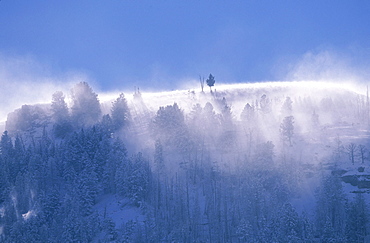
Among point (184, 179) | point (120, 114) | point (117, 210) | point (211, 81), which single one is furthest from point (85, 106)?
point (211, 81)

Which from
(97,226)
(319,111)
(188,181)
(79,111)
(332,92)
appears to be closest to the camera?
(97,226)

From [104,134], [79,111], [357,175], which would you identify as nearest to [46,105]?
[79,111]

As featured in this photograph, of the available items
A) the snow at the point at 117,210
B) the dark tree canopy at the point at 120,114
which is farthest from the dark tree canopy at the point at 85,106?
the snow at the point at 117,210

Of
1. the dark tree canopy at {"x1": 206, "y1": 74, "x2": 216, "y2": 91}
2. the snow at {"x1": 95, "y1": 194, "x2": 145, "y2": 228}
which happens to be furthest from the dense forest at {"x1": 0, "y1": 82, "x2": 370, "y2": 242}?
the dark tree canopy at {"x1": 206, "y1": 74, "x2": 216, "y2": 91}

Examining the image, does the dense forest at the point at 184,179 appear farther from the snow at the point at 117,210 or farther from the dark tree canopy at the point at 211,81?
the dark tree canopy at the point at 211,81

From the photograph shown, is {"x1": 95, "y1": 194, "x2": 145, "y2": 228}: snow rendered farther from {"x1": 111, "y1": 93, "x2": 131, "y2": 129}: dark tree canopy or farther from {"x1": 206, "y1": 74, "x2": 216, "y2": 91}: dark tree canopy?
{"x1": 206, "y1": 74, "x2": 216, "y2": 91}: dark tree canopy

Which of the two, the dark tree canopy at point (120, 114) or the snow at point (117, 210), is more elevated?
the dark tree canopy at point (120, 114)

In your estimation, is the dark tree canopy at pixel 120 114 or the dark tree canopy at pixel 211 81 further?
the dark tree canopy at pixel 211 81

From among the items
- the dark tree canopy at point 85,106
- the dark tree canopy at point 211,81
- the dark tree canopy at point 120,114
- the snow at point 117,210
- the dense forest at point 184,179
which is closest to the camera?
the dense forest at point 184,179

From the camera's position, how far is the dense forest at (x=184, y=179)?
230 feet

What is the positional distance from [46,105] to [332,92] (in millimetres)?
138420

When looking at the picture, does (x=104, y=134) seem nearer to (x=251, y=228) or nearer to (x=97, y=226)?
(x=97, y=226)

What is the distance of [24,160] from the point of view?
94062 mm

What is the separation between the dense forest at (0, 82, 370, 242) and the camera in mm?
70062
